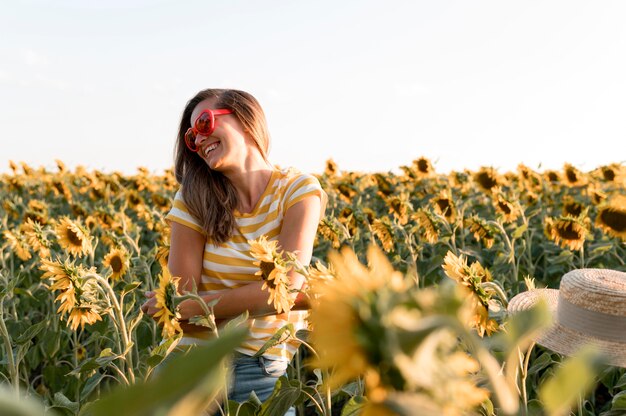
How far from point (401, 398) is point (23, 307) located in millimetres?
4798

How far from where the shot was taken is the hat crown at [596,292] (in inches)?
71.0

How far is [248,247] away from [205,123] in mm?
552

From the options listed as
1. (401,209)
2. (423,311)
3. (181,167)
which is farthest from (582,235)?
(423,311)

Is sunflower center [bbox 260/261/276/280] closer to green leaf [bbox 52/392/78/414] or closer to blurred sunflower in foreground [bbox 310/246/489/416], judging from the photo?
green leaf [bbox 52/392/78/414]

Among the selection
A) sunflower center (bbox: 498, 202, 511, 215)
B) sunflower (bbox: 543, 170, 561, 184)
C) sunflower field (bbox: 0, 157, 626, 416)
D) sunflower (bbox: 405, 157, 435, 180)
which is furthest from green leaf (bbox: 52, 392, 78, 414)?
sunflower (bbox: 543, 170, 561, 184)

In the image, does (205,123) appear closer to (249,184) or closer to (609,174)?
(249,184)

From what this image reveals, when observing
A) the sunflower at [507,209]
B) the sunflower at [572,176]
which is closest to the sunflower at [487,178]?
the sunflower at [507,209]

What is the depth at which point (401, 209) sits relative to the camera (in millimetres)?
5059

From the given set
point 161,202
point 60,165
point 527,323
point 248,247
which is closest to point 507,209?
point 248,247

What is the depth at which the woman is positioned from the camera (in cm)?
245

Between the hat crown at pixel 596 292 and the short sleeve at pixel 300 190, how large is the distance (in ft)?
3.38

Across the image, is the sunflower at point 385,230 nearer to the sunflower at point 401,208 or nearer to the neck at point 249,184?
the sunflower at point 401,208

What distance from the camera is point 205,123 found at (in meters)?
2.61

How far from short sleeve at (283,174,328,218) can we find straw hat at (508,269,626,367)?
980 mm
